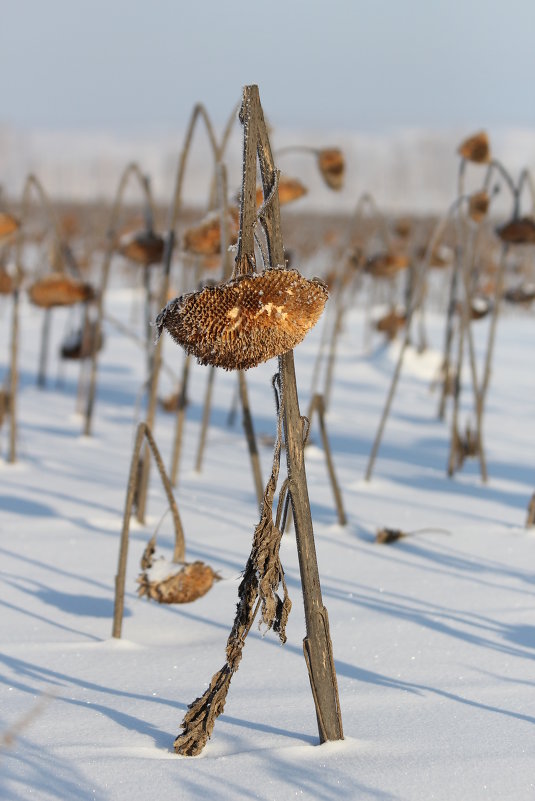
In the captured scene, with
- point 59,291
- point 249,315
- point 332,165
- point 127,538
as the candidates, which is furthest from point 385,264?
point 249,315

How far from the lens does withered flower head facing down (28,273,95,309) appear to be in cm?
265

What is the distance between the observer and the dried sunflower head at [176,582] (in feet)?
4.38

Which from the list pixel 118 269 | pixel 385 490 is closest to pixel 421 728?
pixel 385 490

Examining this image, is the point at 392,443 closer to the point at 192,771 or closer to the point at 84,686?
the point at 84,686

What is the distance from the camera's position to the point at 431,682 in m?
1.17

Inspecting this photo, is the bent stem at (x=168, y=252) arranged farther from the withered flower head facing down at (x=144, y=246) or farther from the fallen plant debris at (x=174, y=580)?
the fallen plant debris at (x=174, y=580)

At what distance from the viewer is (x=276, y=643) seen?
1344 mm

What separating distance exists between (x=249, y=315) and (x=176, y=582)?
61 centimetres

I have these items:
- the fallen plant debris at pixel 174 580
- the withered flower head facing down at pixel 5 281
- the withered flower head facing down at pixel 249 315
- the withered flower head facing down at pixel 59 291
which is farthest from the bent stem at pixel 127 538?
the withered flower head facing down at pixel 5 281

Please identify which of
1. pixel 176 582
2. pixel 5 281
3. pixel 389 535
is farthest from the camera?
pixel 5 281

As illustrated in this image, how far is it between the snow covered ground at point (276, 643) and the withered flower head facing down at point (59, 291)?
1.54 ft

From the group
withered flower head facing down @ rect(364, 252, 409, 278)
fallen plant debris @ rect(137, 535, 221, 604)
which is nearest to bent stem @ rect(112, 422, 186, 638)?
fallen plant debris @ rect(137, 535, 221, 604)

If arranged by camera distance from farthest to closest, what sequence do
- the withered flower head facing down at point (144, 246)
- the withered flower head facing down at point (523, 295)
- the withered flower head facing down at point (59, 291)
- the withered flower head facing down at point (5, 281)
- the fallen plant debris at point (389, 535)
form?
the withered flower head facing down at point (523, 295)
the withered flower head facing down at point (5, 281)
the withered flower head facing down at point (59, 291)
the withered flower head facing down at point (144, 246)
the fallen plant debris at point (389, 535)

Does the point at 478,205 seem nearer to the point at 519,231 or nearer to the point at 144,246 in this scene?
the point at 519,231
